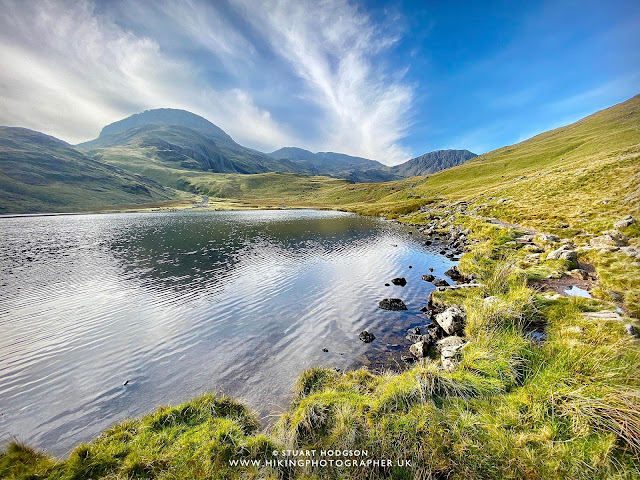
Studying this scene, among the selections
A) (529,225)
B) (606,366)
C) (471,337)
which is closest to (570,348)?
(606,366)

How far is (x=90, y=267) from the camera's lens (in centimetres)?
4109

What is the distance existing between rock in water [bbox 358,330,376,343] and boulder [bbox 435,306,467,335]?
197 inches

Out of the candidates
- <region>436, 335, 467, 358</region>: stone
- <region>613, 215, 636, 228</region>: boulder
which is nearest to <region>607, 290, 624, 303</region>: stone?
<region>436, 335, 467, 358</region>: stone

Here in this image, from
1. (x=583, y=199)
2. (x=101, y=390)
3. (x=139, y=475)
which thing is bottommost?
(x=101, y=390)

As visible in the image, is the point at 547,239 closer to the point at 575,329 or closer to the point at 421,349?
the point at 575,329

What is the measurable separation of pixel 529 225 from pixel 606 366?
46.0m

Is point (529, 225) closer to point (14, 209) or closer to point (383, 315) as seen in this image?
point (383, 315)

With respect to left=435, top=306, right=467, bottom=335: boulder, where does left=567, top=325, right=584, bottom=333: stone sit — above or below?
above

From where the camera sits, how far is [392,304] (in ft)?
80.4

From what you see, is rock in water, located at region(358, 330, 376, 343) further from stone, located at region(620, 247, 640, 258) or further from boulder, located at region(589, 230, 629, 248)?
boulder, located at region(589, 230, 629, 248)

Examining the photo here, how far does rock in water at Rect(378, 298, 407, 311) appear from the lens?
79.2ft

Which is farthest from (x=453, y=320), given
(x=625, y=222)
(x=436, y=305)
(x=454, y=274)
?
(x=625, y=222)

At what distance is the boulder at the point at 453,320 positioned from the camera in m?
16.8

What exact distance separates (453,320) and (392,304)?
305 inches
